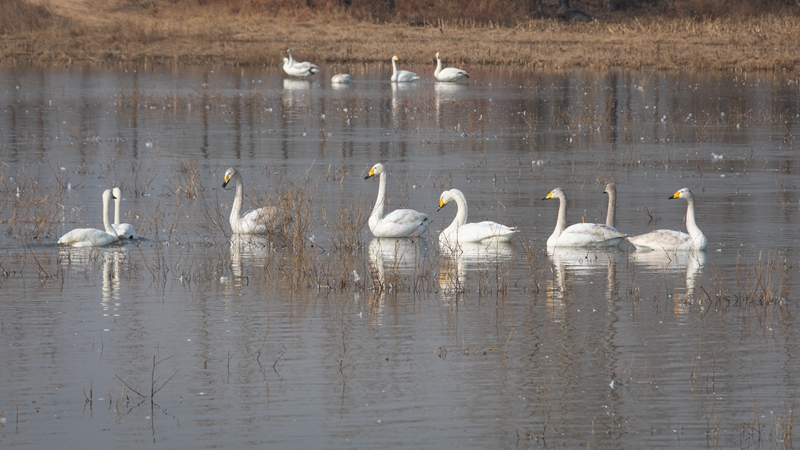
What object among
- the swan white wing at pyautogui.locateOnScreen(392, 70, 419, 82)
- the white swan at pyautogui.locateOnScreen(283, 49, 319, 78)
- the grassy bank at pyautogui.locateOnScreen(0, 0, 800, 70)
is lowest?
the swan white wing at pyautogui.locateOnScreen(392, 70, 419, 82)

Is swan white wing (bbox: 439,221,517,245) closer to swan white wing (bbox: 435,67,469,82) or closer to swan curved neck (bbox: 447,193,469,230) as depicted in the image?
swan curved neck (bbox: 447,193,469,230)

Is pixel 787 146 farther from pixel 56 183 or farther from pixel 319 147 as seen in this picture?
pixel 56 183

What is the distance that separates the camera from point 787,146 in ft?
70.3

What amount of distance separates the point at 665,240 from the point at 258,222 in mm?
4463

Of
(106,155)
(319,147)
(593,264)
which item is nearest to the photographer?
(593,264)

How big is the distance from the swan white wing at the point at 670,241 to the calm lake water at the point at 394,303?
0.15 meters

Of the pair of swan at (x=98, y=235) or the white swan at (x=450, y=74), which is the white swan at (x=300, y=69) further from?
the pair of swan at (x=98, y=235)

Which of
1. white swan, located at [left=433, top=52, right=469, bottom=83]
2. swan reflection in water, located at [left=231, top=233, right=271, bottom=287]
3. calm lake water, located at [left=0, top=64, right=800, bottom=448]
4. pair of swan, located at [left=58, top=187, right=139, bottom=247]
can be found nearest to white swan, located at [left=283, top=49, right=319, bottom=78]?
white swan, located at [left=433, top=52, right=469, bottom=83]

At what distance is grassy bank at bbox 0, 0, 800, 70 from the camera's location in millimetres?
40625

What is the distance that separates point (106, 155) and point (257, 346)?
39.6 ft

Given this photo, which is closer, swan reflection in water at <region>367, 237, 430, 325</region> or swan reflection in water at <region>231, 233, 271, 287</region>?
swan reflection in water at <region>367, 237, 430, 325</region>

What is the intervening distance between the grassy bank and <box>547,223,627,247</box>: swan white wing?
2639cm

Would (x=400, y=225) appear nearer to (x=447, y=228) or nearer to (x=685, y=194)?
(x=447, y=228)

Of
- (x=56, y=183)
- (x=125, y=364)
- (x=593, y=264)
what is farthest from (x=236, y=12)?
(x=125, y=364)
